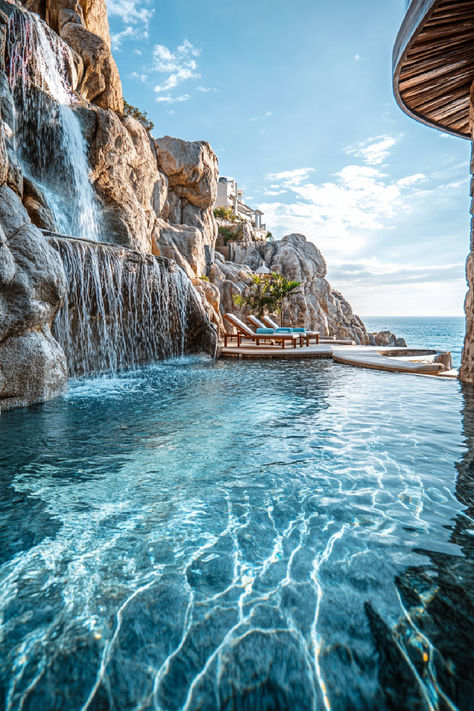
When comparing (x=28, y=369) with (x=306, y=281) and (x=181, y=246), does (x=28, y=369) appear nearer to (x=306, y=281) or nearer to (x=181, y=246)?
(x=181, y=246)

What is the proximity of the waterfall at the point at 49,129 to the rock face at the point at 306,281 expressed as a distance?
49.2 feet

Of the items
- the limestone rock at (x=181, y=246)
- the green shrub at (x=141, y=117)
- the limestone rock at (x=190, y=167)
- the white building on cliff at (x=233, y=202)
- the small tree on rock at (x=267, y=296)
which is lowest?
the small tree on rock at (x=267, y=296)

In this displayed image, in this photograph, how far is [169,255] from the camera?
21828 mm

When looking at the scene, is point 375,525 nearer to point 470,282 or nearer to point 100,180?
point 470,282

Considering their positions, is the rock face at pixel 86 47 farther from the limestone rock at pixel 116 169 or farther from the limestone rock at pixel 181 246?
the limestone rock at pixel 181 246

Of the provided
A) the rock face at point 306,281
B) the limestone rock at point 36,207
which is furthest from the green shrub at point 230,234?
the limestone rock at point 36,207

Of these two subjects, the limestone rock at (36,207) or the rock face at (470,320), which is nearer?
the rock face at (470,320)

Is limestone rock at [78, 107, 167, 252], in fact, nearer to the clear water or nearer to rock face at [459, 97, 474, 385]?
rock face at [459, 97, 474, 385]

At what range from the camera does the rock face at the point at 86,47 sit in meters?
17.4

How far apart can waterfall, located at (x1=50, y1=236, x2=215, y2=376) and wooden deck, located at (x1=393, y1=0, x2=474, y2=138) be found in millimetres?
7302

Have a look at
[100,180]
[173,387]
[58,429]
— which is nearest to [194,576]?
[58,429]

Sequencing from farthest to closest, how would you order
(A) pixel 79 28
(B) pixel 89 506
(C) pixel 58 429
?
(A) pixel 79 28 < (C) pixel 58 429 < (B) pixel 89 506

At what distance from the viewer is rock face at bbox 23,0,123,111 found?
1744 cm

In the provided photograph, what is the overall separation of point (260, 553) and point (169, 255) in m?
21.0
